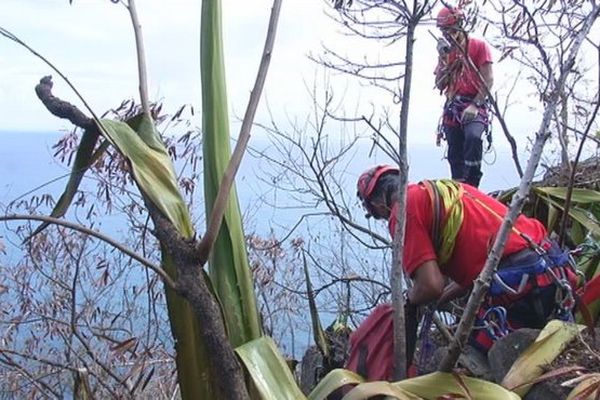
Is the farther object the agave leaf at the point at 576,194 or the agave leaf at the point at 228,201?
the agave leaf at the point at 576,194

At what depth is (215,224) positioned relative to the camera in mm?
1571

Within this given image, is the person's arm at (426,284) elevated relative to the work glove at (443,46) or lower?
lower

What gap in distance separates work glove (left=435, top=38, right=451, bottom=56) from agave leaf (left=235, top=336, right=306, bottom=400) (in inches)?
52.6

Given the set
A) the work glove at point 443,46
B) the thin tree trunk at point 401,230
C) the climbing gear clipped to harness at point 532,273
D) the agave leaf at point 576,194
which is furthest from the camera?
the agave leaf at point 576,194

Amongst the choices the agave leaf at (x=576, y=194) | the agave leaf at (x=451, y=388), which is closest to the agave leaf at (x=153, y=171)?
the agave leaf at (x=451, y=388)

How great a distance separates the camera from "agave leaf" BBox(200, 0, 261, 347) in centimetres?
177

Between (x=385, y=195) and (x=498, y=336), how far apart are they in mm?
750

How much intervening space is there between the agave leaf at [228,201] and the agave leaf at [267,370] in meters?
0.10

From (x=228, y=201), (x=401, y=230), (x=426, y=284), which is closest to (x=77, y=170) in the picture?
(x=228, y=201)

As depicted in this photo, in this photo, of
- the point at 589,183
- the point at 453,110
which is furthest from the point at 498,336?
the point at 453,110

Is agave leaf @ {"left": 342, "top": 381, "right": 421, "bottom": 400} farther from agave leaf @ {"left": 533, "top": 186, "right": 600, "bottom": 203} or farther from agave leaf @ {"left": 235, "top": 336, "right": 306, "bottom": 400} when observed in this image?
agave leaf @ {"left": 533, "top": 186, "right": 600, "bottom": 203}

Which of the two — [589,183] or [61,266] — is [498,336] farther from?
[61,266]

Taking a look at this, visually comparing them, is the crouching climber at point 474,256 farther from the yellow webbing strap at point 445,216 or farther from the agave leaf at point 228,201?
the agave leaf at point 228,201

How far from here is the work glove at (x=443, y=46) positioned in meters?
2.65
